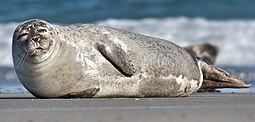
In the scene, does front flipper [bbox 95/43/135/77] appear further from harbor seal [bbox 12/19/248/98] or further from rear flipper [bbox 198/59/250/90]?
rear flipper [bbox 198/59/250/90]

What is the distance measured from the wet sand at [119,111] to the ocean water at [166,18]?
364 inches

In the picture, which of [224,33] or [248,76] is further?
[224,33]

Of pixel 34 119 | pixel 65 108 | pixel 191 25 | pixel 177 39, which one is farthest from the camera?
pixel 191 25

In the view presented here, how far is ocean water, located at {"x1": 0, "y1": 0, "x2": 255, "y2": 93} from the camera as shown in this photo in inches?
665

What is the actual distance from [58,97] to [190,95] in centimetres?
138

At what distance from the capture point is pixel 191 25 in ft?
62.3

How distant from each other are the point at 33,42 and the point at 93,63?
0.59 meters

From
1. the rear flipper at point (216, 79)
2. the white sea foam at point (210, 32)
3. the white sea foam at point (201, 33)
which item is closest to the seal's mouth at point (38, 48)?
the rear flipper at point (216, 79)

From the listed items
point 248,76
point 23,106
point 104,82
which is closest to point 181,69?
point 104,82

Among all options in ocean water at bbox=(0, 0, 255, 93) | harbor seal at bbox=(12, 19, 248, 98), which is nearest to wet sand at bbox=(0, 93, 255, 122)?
harbor seal at bbox=(12, 19, 248, 98)

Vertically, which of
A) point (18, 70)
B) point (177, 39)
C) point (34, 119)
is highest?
point (177, 39)

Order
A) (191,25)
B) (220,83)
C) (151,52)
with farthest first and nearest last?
(191,25), (220,83), (151,52)

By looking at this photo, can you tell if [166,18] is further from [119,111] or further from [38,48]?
[119,111]

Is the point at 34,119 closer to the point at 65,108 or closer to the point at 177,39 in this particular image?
the point at 65,108
